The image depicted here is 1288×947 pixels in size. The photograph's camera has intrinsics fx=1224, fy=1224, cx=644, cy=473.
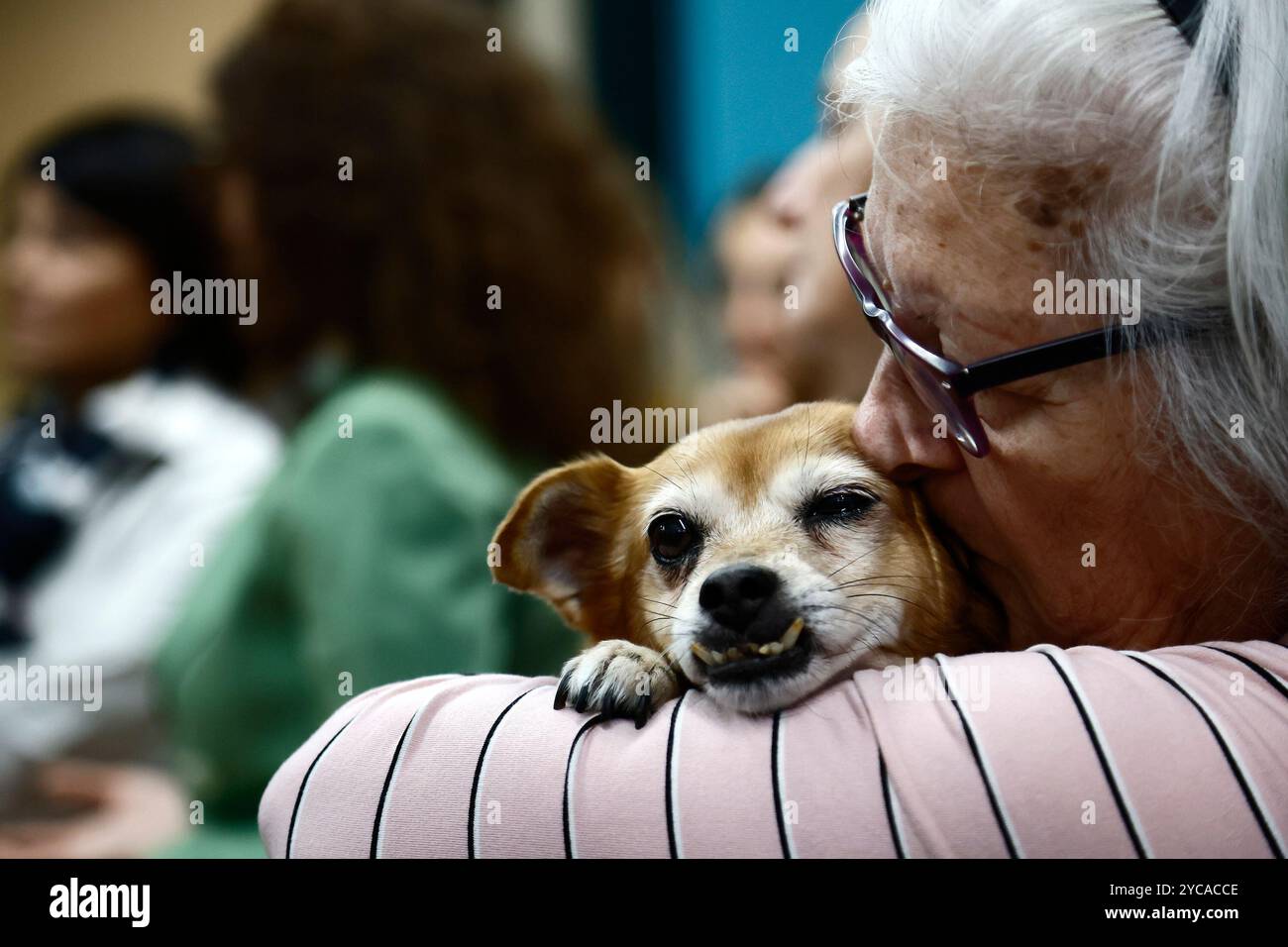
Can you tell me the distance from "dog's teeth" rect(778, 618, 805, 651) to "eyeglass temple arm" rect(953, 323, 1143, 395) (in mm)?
227

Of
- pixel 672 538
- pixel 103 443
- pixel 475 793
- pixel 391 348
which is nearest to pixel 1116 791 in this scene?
Answer: pixel 475 793

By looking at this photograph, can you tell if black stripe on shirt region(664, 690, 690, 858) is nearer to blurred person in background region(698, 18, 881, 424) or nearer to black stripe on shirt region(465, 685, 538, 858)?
black stripe on shirt region(465, 685, 538, 858)

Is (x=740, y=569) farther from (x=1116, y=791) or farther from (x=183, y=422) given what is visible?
(x=183, y=422)

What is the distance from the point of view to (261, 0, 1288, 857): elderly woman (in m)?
0.78

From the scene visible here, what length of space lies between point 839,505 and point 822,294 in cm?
37

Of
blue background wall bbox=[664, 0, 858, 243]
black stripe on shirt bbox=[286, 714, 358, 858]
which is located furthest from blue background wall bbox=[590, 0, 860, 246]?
black stripe on shirt bbox=[286, 714, 358, 858]

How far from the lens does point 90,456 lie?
2152 mm

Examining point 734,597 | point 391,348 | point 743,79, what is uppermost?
point 743,79

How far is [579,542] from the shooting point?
4.13ft

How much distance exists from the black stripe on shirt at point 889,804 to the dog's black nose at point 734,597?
0.22 m

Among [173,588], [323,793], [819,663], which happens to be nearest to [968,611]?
[819,663]

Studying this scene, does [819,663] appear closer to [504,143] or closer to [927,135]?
[927,135]

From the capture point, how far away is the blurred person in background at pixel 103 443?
69.6 inches

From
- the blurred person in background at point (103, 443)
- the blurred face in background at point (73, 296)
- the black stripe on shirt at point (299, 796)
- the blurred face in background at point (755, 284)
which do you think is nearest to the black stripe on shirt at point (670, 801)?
the black stripe on shirt at point (299, 796)
